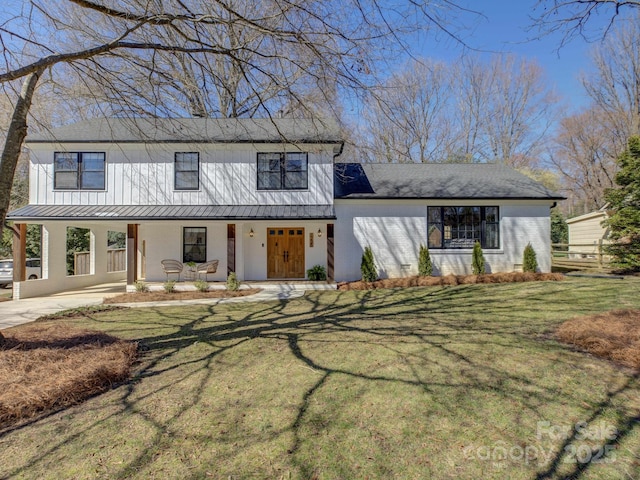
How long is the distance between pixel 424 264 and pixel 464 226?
2.52 metres

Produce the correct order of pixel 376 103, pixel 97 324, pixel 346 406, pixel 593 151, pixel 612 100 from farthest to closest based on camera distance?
pixel 593 151, pixel 612 100, pixel 97 324, pixel 376 103, pixel 346 406

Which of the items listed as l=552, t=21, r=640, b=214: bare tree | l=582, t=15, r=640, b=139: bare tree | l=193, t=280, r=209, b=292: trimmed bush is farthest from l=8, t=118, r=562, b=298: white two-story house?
l=582, t=15, r=640, b=139: bare tree

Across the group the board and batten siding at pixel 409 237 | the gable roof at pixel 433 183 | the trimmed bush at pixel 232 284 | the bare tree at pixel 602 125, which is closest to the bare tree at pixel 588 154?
the bare tree at pixel 602 125

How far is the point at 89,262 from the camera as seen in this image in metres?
14.3

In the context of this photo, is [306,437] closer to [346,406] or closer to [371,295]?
[346,406]

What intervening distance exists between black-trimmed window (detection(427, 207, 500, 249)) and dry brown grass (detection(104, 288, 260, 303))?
7305 mm

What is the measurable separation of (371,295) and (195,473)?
8.31 m

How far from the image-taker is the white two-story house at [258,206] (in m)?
11.8

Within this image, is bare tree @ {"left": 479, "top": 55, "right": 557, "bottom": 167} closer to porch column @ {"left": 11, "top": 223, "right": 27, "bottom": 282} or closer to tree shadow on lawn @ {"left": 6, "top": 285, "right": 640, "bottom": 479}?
tree shadow on lawn @ {"left": 6, "top": 285, "right": 640, "bottom": 479}

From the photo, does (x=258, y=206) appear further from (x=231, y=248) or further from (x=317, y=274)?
(x=317, y=274)

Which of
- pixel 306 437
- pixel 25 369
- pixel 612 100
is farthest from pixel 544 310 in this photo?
pixel 612 100

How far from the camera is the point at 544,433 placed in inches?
107

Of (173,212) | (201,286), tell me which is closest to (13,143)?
(173,212)

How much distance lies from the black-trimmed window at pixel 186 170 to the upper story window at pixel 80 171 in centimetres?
264
